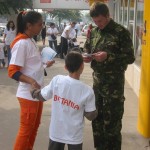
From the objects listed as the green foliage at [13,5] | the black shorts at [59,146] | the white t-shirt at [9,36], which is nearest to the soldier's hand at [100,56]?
the black shorts at [59,146]

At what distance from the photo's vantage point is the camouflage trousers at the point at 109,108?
4008 millimetres

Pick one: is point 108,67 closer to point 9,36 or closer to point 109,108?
point 109,108

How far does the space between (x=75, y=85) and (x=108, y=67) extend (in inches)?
35.4

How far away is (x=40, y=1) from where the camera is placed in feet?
76.4

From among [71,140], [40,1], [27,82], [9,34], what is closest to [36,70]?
[27,82]

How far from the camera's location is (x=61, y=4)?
77.0 feet

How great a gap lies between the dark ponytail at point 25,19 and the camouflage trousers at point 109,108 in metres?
0.93

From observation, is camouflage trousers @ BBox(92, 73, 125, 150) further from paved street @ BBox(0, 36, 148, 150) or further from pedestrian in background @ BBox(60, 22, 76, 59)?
pedestrian in background @ BBox(60, 22, 76, 59)

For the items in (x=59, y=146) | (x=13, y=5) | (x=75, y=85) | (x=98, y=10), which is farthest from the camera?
(x=13, y=5)

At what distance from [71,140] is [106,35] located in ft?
4.06

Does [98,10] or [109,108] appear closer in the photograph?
[98,10]

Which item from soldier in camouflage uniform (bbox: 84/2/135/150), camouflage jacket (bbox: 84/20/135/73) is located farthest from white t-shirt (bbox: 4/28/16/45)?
camouflage jacket (bbox: 84/20/135/73)

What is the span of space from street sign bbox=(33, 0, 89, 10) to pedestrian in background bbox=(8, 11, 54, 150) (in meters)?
20.0

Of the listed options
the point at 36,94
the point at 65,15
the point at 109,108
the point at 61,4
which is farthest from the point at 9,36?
the point at 65,15
